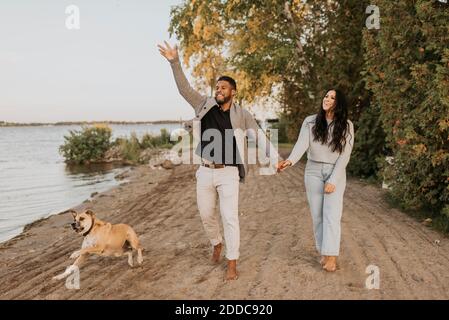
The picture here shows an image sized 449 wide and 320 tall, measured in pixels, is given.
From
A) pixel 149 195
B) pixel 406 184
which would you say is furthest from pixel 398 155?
pixel 149 195

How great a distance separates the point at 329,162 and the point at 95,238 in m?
3.16

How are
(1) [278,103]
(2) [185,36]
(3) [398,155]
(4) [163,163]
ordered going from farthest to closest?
(4) [163,163]
(1) [278,103]
(2) [185,36]
(3) [398,155]

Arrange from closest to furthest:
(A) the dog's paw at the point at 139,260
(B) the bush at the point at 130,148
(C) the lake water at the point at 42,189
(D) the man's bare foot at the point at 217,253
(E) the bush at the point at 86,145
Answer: (D) the man's bare foot at the point at 217,253, (A) the dog's paw at the point at 139,260, (C) the lake water at the point at 42,189, (B) the bush at the point at 130,148, (E) the bush at the point at 86,145

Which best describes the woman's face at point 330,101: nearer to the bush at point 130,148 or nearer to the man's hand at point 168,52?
the man's hand at point 168,52

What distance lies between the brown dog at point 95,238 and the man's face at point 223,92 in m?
2.27

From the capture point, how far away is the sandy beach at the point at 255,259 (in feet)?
18.8

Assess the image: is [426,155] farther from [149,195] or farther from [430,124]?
[149,195]

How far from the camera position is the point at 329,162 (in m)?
6.19

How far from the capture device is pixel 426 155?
8695 millimetres

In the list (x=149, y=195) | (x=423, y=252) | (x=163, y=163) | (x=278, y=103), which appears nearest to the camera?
(x=423, y=252)

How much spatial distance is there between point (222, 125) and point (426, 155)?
179 inches

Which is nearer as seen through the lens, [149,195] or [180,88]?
[180,88]

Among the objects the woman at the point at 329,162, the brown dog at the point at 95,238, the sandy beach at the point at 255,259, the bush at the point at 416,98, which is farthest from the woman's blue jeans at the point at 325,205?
the bush at the point at 416,98
